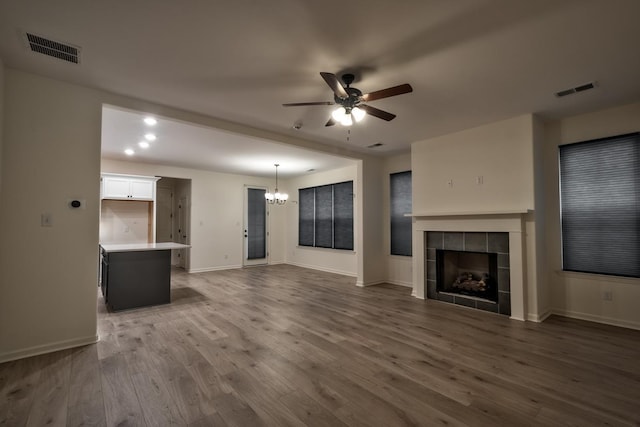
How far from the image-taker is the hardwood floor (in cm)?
195

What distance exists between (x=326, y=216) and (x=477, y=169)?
4.31 metres

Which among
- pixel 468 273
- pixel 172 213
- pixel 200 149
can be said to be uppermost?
pixel 200 149

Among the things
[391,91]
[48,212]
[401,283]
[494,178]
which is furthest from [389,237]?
[48,212]

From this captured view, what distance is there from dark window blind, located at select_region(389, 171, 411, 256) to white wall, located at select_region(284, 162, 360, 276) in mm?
881

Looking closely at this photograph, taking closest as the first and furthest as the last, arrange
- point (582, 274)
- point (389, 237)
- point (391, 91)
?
point (391, 91), point (582, 274), point (389, 237)

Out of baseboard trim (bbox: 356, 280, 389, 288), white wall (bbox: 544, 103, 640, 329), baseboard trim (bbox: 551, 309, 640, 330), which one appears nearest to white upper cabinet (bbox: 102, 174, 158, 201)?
baseboard trim (bbox: 356, 280, 389, 288)

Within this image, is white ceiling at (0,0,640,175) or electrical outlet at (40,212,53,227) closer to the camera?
A: white ceiling at (0,0,640,175)

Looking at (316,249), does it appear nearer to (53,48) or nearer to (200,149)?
(200,149)

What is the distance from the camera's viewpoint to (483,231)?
14.2ft

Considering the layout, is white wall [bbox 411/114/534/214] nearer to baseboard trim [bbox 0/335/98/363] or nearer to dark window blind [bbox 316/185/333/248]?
dark window blind [bbox 316/185/333/248]

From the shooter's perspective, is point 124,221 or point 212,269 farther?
point 212,269

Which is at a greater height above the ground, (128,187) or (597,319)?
(128,187)

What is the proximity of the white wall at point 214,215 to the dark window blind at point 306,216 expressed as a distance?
1.36 metres

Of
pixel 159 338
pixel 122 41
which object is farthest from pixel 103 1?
pixel 159 338
